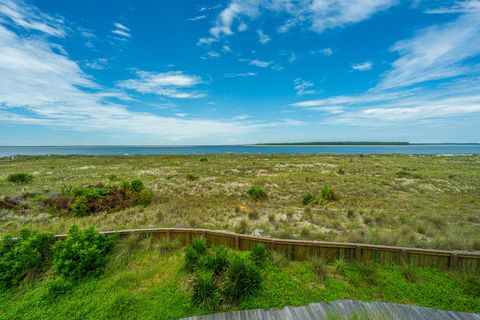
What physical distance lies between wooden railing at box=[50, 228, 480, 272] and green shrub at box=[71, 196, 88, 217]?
4.02m

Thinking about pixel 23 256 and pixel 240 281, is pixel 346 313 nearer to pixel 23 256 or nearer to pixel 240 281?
pixel 240 281

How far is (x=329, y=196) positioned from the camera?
12195 millimetres

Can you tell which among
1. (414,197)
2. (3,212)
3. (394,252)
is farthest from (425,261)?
(3,212)

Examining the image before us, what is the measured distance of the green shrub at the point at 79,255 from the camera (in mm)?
5059

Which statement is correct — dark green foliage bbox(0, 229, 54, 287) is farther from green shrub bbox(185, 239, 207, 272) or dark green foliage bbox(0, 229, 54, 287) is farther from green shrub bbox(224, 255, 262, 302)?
green shrub bbox(224, 255, 262, 302)

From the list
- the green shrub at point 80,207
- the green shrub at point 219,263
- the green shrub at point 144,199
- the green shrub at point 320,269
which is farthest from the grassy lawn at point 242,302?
the green shrub at point 144,199

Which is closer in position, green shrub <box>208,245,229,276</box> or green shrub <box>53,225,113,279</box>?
green shrub <box>208,245,229,276</box>

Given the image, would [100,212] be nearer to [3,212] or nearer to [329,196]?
[3,212]

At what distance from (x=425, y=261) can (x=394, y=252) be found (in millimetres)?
758

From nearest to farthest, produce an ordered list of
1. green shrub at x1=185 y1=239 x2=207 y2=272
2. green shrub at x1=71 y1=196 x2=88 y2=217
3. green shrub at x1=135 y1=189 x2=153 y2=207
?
1. green shrub at x1=185 y1=239 x2=207 y2=272
2. green shrub at x1=71 y1=196 x2=88 y2=217
3. green shrub at x1=135 y1=189 x2=153 y2=207

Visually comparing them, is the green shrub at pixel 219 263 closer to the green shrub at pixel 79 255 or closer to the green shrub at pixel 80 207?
the green shrub at pixel 79 255

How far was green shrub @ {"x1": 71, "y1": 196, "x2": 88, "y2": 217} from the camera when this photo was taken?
963cm

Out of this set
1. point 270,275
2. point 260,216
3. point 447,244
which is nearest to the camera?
point 270,275

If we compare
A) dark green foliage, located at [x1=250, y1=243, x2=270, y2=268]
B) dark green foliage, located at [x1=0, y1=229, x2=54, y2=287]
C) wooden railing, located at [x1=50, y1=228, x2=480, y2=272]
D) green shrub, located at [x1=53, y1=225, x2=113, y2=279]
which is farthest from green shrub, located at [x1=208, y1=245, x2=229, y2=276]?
dark green foliage, located at [x1=0, y1=229, x2=54, y2=287]
